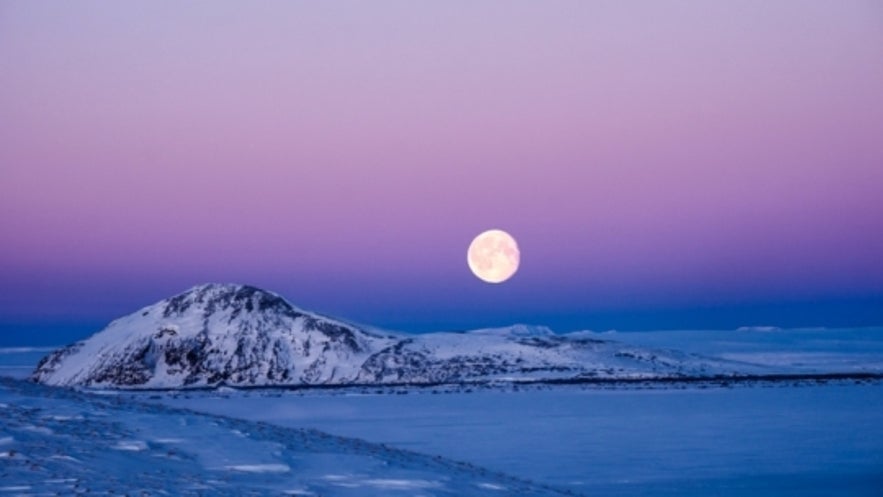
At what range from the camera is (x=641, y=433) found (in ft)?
100

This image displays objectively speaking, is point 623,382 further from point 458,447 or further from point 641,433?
point 458,447

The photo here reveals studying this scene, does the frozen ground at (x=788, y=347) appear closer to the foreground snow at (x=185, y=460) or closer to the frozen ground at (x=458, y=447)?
the frozen ground at (x=458, y=447)

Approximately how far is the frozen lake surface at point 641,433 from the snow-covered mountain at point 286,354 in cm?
2617

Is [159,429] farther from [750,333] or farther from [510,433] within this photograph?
[750,333]

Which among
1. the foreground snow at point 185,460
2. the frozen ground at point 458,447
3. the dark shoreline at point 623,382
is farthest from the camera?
the dark shoreline at point 623,382

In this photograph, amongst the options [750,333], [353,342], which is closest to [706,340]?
[750,333]

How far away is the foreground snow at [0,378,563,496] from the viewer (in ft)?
44.3

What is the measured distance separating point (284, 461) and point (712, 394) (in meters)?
40.9

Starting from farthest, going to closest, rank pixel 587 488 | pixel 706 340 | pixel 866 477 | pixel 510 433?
pixel 706 340, pixel 510 433, pixel 866 477, pixel 587 488

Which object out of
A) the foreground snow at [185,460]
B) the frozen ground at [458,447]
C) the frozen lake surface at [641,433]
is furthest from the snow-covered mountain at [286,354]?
the foreground snow at [185,460]

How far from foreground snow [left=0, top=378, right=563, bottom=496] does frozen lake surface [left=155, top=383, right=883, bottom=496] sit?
4.20 m

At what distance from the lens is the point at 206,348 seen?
88.0 m

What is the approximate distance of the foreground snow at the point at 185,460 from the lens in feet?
44.3

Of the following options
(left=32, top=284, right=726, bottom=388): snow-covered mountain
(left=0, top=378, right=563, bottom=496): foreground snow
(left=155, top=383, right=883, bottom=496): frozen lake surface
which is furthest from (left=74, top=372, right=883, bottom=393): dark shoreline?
(left=0, top=378, right=563, bottom=496): foreground snow
